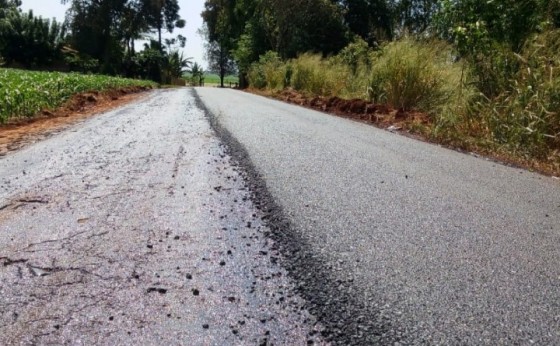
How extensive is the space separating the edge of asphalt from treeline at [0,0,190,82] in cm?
4118

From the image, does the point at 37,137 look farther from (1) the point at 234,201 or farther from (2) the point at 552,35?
(2) the point at 552,35

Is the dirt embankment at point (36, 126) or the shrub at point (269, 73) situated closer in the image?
the dirt embankment at point (36, 126)

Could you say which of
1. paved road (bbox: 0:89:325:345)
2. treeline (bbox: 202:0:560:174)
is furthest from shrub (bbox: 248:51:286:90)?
paved road (bbox: 0:89:325:345)

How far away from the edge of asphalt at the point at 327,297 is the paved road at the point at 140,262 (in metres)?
0.05

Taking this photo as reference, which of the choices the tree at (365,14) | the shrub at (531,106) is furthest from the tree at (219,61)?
the shrub at (531,106)

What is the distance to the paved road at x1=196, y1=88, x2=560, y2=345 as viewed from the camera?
158cm

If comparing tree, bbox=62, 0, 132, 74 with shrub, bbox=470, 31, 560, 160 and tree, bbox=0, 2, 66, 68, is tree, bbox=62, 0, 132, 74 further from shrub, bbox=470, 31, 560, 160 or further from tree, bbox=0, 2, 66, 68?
shrub, bbox=470, 31, 560, 160

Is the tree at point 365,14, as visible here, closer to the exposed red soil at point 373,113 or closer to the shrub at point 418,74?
the exposed red soil at point 373,113

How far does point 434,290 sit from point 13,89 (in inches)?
354

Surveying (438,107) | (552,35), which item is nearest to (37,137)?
(438,107)

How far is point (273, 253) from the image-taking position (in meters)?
2.13

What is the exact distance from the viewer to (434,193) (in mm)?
3273

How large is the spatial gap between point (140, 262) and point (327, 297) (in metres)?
0.85

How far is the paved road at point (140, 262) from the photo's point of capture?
1.49 metres
